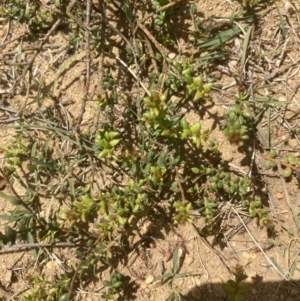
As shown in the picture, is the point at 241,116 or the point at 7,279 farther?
the point at 7,279

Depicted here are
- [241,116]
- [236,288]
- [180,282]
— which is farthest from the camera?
[180,282]

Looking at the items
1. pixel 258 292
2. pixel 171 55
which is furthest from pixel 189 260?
pixel 171 55

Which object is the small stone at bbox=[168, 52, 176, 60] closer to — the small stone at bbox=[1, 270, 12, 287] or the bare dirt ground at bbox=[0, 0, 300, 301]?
the bare dirt ground at bbox=[0, 0, 300, 301]

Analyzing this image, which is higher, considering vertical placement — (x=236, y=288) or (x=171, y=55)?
(x=171, y=55)

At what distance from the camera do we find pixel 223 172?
94.3 inches

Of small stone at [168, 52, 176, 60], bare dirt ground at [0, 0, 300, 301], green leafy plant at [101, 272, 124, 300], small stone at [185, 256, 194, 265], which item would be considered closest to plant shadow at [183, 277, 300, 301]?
bare dirt ground at [0, 0, 300, 301]

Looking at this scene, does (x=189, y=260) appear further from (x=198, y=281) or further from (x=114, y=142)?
(x=114, y=142)

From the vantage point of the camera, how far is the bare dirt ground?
7.85ft

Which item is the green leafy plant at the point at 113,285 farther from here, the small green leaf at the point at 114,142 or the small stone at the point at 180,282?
the small green leaf at the point at 114,142

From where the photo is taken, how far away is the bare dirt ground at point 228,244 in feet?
7.85

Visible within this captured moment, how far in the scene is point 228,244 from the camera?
95.3 inches

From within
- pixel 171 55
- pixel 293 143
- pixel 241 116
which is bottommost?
pixel 293 143

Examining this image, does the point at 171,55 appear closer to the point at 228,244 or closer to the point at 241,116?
the point at 241,116

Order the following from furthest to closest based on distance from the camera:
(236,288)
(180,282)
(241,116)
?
(180,282)
(241,116)
(236,288)
